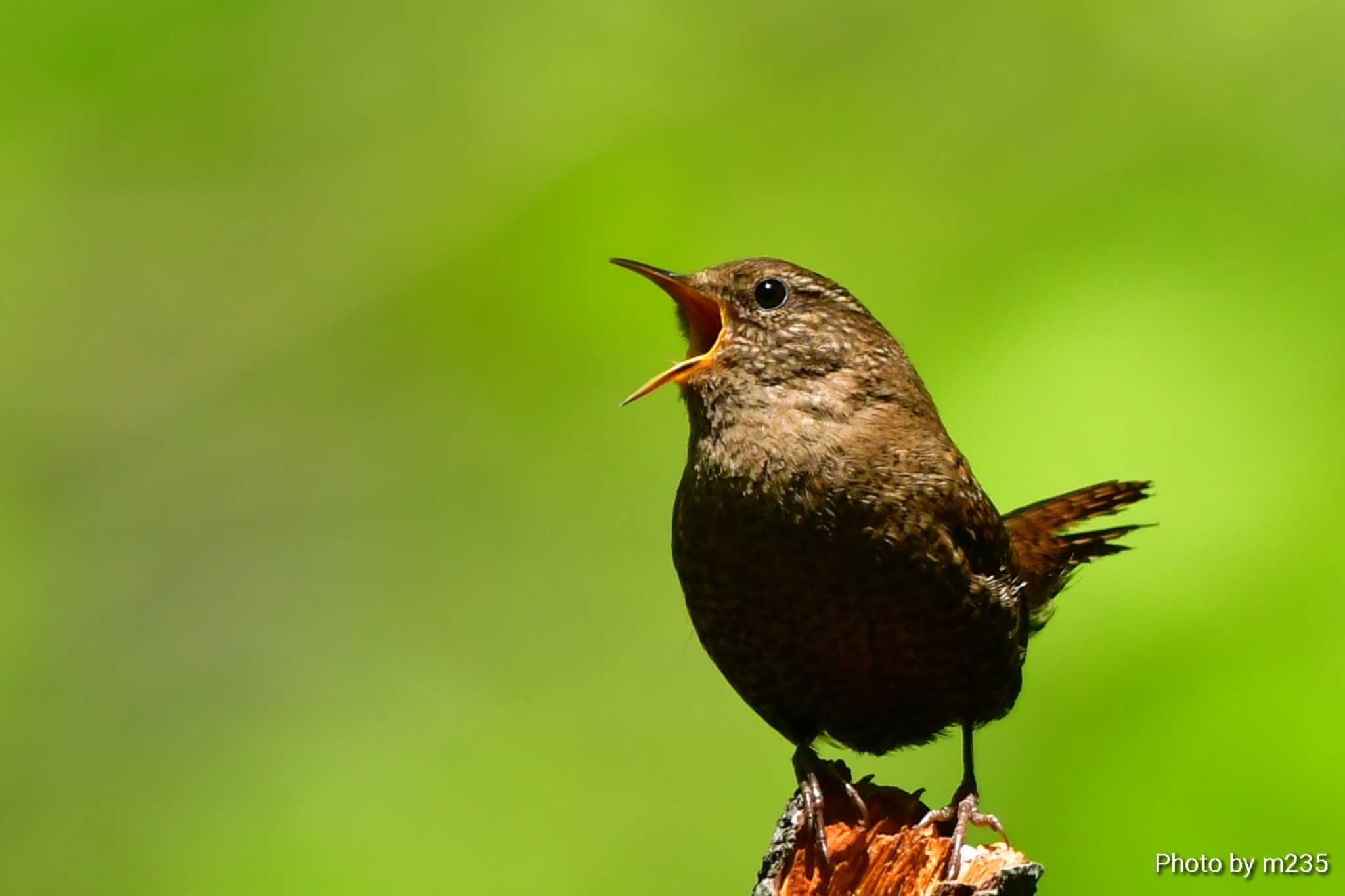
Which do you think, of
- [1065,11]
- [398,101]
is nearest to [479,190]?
[398,101]

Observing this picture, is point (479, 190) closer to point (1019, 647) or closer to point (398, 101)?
point (398, 101)

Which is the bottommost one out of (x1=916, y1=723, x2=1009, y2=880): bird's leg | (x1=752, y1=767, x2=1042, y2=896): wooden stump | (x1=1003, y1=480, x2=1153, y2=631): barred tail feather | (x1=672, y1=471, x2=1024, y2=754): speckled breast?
(x1=752, y1=767, x2=1042, y2=896): wooden stump

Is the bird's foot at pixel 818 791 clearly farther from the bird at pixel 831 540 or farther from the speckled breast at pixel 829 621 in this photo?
the speckled breast at pixel 829 621

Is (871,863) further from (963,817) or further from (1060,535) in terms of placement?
(1060,535)

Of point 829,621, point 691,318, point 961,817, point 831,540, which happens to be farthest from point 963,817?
point 691,318

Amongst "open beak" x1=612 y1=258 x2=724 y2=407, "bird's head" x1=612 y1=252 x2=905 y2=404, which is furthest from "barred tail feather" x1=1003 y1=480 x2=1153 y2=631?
"open beak" x1=612 y1=258 x2=724 y2=407

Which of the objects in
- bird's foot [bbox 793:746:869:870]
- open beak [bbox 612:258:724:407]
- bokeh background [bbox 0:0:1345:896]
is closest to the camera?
bird's foot [bbox 793:746:869:870]

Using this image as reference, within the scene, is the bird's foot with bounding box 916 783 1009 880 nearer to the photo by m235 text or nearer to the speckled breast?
the speckled breast
